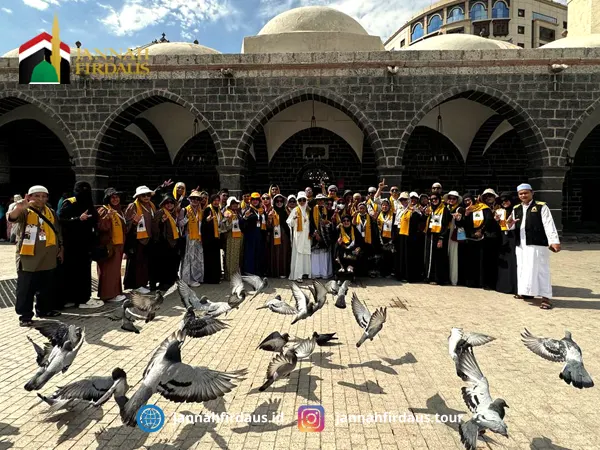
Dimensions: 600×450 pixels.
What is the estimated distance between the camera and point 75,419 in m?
2.45

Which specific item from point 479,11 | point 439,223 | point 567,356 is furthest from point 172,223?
point 479,11

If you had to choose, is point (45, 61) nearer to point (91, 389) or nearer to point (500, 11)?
point (91, 389)

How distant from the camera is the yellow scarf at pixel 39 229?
163 inches

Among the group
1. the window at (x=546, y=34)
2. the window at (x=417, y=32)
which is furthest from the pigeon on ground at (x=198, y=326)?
the window at (x=417, y=32)

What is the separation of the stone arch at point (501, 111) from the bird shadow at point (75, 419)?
956cm

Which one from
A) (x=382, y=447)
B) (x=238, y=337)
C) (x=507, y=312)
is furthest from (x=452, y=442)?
(x=507, y=312)

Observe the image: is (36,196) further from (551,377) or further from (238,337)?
(551,377)

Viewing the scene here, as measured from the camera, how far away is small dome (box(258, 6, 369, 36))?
13.0 metres

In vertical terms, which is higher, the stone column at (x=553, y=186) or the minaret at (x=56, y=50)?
the minaret at (x=56, y=50)

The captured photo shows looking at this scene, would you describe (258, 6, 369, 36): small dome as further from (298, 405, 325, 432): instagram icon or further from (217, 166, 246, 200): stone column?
(298, 405, 325, 432): instagram icon

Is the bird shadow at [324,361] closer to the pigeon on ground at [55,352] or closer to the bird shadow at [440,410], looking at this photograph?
the bird shadow at [440,410]

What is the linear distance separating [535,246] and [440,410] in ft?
12.3

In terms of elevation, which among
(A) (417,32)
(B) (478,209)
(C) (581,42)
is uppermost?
(A) (417,32)

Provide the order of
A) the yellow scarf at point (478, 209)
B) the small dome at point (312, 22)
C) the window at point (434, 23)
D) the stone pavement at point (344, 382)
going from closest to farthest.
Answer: the stone pavement at point (344, 382)
the yellow scarf at point (478, 209)
the small dome at point (312, 22)
the window at point (434, 23)
